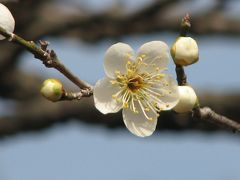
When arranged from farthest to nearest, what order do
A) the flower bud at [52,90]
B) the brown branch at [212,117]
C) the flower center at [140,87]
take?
the flower center at [140,87]
the brown branch at [212,117]
the flower bud at [52,90]

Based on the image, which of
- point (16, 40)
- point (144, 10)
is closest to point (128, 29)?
point (144, 10)

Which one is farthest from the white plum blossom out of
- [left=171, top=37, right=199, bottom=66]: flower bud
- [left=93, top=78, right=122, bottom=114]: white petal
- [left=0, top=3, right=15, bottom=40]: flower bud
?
[left=0, top=3, right=15, bottom=40]: flower bud

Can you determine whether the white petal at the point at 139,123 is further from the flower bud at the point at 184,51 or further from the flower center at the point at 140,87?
the flower bud at the point at 184,51

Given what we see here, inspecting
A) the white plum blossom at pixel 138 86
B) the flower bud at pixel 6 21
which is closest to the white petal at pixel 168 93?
the white plum blossom at pixel 138 86

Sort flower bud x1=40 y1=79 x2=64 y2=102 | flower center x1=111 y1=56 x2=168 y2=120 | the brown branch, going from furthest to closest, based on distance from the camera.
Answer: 1. flower center x1=111 y1=56 x2=168 y2=120
2. the brown branch
3. flower bud x1=40 y1=79 x2=64 y2=102

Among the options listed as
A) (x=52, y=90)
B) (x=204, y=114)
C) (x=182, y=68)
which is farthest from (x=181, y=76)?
(x=52, y=90)

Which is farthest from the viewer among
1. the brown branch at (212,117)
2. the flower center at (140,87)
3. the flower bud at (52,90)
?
the flower center at (140,87)


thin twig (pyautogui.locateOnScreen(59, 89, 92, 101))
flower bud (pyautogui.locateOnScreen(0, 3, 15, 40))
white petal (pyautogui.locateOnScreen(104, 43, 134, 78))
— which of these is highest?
flower bud (pyautogui.locateOnScreen(0, 3, 15, 40))

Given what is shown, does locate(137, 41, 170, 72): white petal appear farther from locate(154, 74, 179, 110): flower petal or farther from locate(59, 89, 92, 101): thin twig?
locate(59, 89, 92, 101): thin twig
